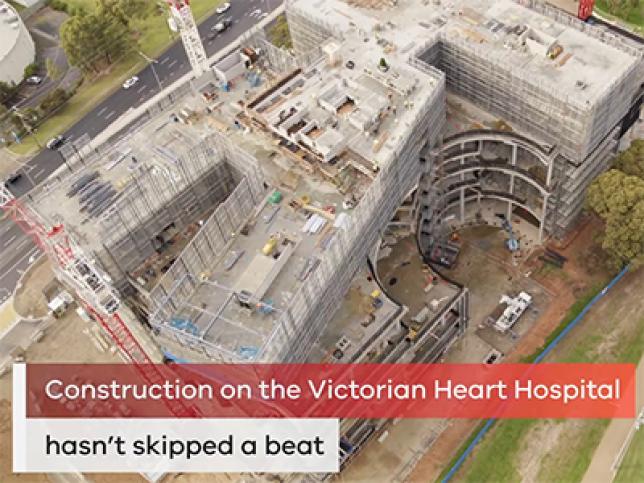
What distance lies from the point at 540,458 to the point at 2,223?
126 meters

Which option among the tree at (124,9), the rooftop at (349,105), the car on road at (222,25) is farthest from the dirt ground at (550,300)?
the tree at (124,9)

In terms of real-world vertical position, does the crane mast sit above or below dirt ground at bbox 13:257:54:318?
above

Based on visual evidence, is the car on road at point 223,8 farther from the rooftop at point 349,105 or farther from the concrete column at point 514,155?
the concrete column at point 514,155

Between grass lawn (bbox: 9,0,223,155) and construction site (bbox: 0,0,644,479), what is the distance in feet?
184

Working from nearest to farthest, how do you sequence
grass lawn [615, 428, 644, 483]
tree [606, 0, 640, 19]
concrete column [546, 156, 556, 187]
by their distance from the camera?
grass lawn [615, 428, 644, 483] → concrete column [546, 156, 556, 187] → tree [606, 0, 640, 19]

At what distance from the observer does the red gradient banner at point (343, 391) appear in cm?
10375

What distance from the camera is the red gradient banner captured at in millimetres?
103750

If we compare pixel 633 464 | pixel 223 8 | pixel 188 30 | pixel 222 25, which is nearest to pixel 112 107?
pixel 222 25

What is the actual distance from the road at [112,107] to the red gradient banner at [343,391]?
29.6 metres

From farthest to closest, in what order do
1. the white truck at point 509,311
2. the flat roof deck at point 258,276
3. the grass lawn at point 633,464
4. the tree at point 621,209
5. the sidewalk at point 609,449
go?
the white truck at point 509,311, the tree at point 621,209, the sidewalk at point 609,449, the grass lawn at point 633,464, the flat roof deck at point 258,276

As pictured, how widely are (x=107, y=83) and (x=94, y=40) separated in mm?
11544

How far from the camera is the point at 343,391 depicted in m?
107

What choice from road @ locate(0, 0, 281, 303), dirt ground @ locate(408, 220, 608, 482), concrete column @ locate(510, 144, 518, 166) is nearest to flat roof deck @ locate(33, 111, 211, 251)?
road @ locate(0, 0, 281, 303)

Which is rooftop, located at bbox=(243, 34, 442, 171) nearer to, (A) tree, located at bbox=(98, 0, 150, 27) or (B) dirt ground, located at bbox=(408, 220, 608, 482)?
(B) dirt ground, located at bbox=(408, 220, 608, 482)
